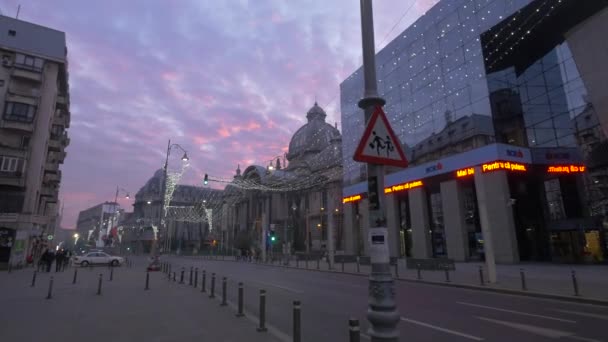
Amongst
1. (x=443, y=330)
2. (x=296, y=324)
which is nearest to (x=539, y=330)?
(x=443, y=330)

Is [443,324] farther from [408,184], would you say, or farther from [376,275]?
[408,184]

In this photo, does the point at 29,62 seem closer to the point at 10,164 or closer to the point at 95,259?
the point at 10,164

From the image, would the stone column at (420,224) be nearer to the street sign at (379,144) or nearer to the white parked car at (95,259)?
the white parked car at (95,259)

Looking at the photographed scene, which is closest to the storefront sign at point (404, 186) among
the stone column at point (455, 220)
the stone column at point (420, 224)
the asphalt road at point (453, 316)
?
the stone column at point (420, 224)

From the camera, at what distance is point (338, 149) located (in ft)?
226

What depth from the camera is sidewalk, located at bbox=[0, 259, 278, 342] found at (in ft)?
25.1

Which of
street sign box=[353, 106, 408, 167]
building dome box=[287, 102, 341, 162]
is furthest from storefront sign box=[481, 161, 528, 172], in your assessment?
building dome box=[287, 102, 341, 162]

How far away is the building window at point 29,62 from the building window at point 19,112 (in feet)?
13.0

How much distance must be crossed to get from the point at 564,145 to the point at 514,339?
2922 cm

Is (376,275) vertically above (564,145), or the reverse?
(564,145)

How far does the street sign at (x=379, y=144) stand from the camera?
15.6 feet

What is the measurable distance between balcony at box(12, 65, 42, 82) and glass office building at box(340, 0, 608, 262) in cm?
3941

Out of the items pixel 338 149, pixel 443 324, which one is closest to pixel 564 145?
pixel 443 324

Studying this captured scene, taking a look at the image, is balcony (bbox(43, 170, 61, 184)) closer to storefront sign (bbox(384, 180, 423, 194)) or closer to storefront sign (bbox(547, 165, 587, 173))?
storefront sign (bbox(384, 180, 423, 194))
